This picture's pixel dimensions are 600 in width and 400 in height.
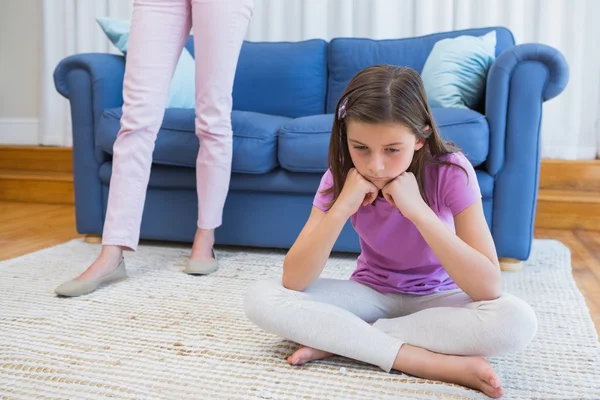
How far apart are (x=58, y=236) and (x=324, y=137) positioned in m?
1.16

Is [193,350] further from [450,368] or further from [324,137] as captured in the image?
[324,137]

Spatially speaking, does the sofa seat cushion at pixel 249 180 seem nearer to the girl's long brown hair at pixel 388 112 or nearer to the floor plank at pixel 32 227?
the floor plank at pixel 32 227

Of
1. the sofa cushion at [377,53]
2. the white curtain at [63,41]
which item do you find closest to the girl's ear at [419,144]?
the sofa cushion at [377,53]

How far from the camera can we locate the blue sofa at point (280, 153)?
191 cm

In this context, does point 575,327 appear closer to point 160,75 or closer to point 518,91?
point 518,91

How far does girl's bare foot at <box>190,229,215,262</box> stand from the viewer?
6.17 ft

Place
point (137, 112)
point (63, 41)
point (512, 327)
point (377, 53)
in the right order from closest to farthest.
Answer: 1. point (512, 327)
2. point (137, 112)
3. point (377, 53)
4. point (63, 41)

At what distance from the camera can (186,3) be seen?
1.79 m

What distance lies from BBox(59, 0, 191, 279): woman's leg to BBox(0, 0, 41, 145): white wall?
2.50 m

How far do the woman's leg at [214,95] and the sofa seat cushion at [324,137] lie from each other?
0.21 m

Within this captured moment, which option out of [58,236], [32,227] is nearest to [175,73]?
[58,236]

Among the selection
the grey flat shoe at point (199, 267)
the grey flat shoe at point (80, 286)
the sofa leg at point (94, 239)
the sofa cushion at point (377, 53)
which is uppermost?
the sofa cushion at point (377, 53)

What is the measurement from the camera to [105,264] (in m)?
1.68

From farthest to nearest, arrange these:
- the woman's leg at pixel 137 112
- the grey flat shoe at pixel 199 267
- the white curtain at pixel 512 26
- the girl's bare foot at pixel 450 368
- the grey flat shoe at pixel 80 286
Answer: the white curtain at pixel 512 26
the grey flat shoe at pixel 199 267
the woman's leg at pixel 137 112
the grey flat shoe at pixel 80 286
the girl's bare foot at pixel 450 368
